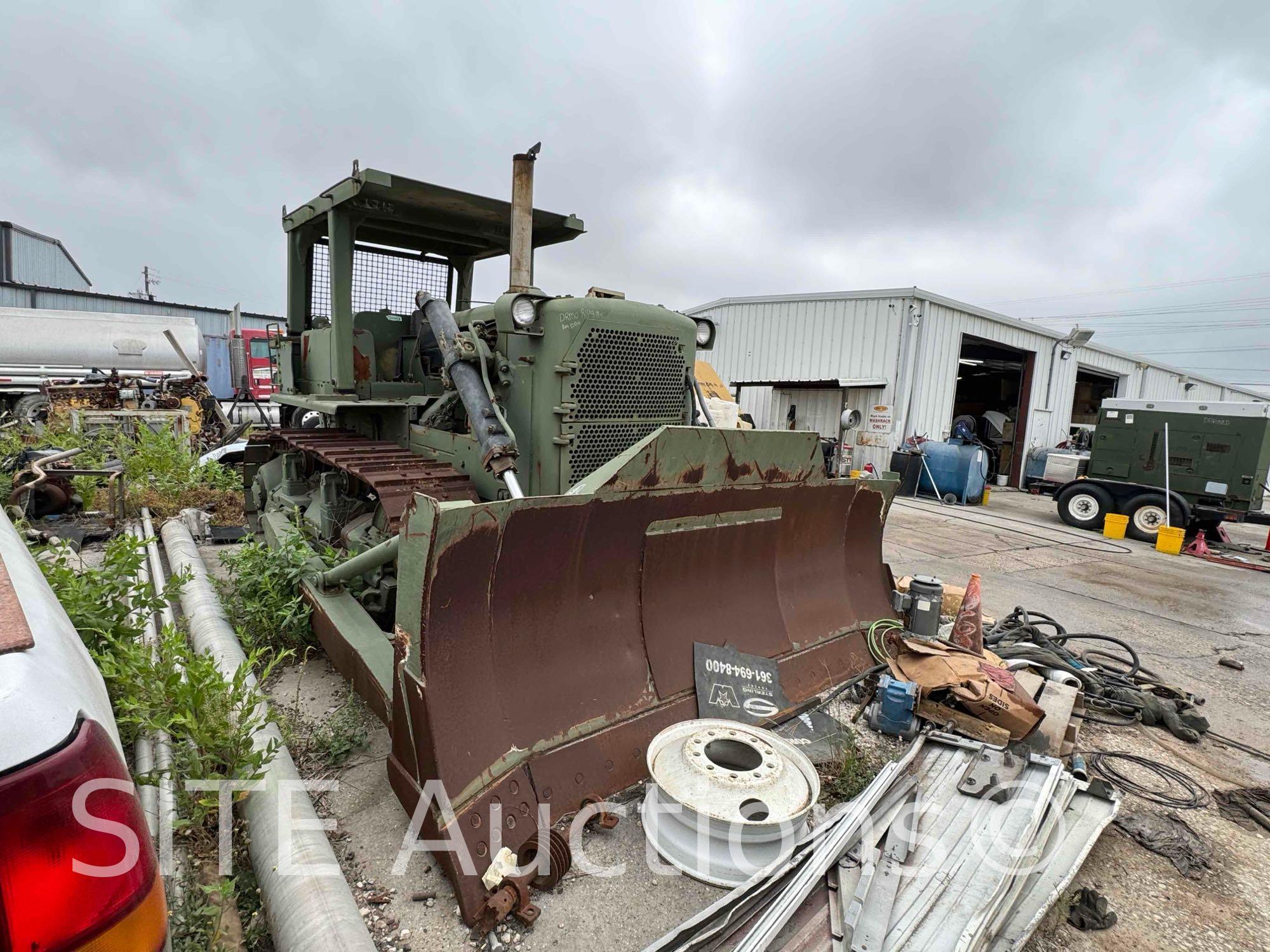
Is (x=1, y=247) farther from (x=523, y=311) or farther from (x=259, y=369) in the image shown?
(x=523, y=311)

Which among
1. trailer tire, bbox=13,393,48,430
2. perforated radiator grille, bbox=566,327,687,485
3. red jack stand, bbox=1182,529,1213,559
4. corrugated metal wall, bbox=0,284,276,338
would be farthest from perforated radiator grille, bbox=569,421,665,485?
corrugated metal wall, bbox=0,284,276,338

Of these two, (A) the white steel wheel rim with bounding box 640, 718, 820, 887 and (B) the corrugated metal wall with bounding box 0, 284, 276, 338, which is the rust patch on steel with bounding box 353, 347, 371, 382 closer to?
(A) the white steel wheel rim with bounding box 640, 718, 820, 887

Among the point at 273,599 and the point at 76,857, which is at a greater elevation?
the point at 76,857

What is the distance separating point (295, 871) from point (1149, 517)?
521 inches

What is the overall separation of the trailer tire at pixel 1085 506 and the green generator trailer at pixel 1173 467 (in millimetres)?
12

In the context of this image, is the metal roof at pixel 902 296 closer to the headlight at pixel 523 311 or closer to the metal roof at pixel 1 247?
the headlight at pixel 523 311

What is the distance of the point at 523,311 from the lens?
337 centimetres

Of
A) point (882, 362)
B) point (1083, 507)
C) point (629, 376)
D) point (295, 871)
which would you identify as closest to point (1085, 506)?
point (1083, 507)

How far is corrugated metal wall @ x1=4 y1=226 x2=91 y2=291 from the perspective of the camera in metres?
25.8

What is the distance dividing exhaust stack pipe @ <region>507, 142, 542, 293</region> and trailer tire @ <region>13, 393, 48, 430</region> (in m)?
13.1

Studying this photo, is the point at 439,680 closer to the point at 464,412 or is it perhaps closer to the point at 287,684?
the point at 287,684

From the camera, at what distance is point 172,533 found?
207 inches

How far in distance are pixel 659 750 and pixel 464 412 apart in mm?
2660

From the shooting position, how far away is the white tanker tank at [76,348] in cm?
1468
